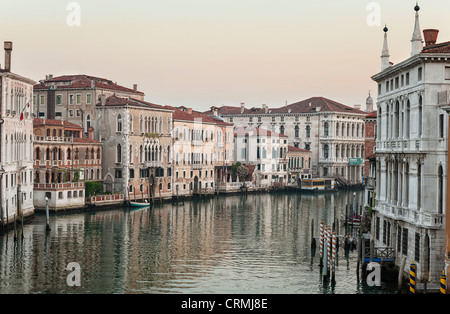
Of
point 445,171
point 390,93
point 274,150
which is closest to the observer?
point 445,171

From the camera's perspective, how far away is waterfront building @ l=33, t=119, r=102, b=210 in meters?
44.4

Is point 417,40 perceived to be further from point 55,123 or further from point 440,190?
point 55,123

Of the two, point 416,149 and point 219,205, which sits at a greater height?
point 416,149

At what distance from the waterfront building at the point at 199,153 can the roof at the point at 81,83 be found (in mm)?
5225

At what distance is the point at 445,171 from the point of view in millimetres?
20125

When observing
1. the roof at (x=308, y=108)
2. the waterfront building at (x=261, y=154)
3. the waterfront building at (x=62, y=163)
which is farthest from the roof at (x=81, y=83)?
the roof at (x=308, y=108)

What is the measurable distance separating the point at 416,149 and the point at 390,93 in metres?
3.80

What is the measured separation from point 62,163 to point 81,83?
9.13 meters

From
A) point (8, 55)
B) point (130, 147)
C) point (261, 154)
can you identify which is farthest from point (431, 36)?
point (261, 154)

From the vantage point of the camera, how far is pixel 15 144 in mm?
38031

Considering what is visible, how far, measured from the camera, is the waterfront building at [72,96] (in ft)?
178

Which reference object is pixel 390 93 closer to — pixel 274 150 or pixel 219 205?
pixel 219 205

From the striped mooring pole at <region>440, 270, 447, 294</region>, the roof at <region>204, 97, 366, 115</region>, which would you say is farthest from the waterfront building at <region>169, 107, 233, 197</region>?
the striped mooring pole at <region>440, 270, 447, 294</region>
